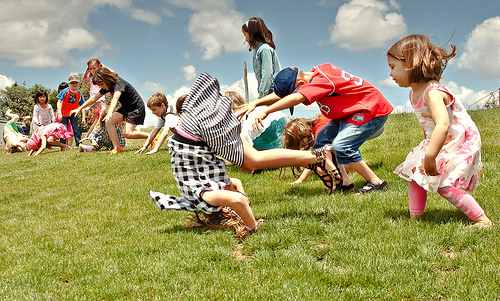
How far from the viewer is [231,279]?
313cm

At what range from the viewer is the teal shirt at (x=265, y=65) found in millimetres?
7207

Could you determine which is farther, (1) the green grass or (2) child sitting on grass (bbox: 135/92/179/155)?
(2) child sitting on grass (bbox: 135/92/179/155)

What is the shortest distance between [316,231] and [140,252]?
5.34ft

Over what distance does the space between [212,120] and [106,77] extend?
330 inches

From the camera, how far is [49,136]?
1530 cm

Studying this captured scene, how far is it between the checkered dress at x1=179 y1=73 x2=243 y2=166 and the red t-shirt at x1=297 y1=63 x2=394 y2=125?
1.37m

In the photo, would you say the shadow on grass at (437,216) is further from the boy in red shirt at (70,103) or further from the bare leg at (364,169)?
the boy in red shirt at (70,103)

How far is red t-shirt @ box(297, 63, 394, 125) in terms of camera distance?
5.00 metres

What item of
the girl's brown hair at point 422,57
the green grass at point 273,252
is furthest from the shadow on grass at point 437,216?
the girl's brown hair at point 422,57

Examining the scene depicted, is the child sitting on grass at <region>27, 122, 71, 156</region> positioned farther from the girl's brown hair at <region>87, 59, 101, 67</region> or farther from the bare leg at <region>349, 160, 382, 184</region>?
the bare leg at <region>349, 160, 382, 184</region>

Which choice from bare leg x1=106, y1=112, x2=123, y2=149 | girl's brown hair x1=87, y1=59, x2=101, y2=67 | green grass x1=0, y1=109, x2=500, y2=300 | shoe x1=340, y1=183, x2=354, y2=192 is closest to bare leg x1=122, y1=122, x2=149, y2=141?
bare leg x1=106, y1=112, x2=123, y2=149

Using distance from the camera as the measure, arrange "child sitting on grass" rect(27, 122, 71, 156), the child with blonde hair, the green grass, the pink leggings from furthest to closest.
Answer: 1. the child with blonde hair
2. "child sitting on grass" rect(27, 122, 71, 156)
3. the pink leggings
4. the green grass

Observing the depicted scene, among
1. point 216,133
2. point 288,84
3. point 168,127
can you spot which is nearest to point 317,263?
point 216,133

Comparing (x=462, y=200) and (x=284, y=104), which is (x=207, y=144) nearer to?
(x=284, y=104)
